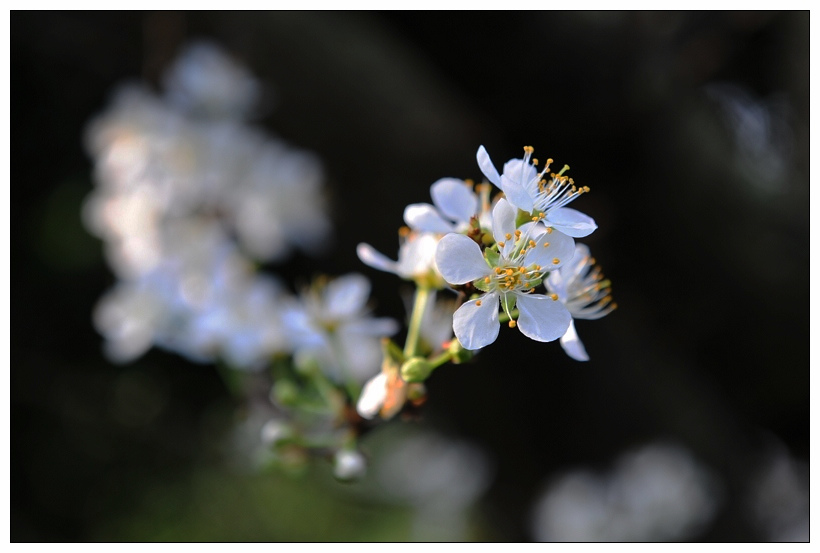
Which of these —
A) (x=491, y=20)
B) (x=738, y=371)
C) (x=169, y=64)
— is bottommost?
(x=738, y=371)

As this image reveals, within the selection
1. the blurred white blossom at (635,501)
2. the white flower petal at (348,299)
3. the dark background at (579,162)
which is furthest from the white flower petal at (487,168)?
the blurred white blossom at (635,501)

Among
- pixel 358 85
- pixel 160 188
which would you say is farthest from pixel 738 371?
pixel 160 188

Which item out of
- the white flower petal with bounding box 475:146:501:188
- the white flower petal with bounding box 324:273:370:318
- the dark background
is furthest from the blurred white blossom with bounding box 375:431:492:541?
the white flower petal with bounding box 475:146:501:188

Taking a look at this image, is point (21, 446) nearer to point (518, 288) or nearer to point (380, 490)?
point (380, 490)

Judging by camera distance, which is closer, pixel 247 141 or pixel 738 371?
pixel 247 141

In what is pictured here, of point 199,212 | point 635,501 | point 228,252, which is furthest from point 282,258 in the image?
point 635,501

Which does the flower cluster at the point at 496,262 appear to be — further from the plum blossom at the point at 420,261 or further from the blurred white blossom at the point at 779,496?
the blurred white blossom at the point at 779,496

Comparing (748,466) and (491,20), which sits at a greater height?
(491,20)
